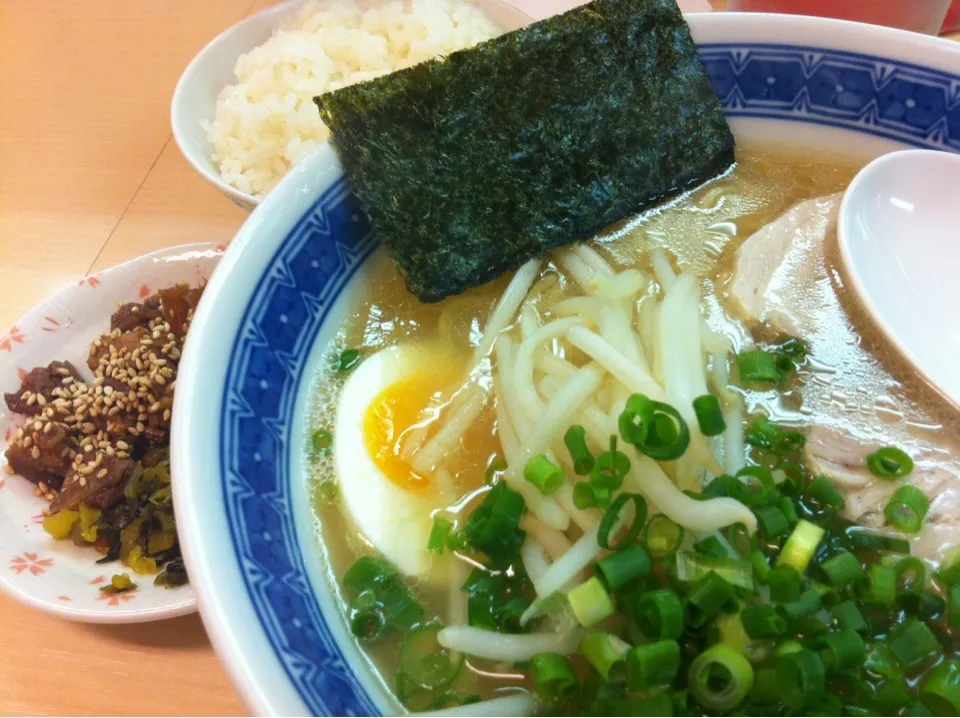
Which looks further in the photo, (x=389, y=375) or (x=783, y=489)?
(x=389, y=375)

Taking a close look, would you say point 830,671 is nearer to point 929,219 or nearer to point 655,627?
point 655,627

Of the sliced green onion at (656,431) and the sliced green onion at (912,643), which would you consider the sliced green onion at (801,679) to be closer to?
the sliced green onion at (912,643)

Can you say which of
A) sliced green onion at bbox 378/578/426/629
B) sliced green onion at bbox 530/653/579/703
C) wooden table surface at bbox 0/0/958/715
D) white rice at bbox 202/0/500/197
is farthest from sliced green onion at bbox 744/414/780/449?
white rice at bbox 202/0/500/197

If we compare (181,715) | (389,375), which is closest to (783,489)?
(389,375)

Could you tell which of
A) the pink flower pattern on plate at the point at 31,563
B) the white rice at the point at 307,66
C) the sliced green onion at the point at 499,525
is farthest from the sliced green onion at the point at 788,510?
the pink flower pattern on plate at the point at 31,563

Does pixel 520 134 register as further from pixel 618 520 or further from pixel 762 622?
pixel 762 622

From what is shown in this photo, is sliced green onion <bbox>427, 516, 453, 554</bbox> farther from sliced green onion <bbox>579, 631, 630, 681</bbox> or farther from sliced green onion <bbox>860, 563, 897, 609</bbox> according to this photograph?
sliced green onion <bbox>860, 563, 897, 609</bbox>
